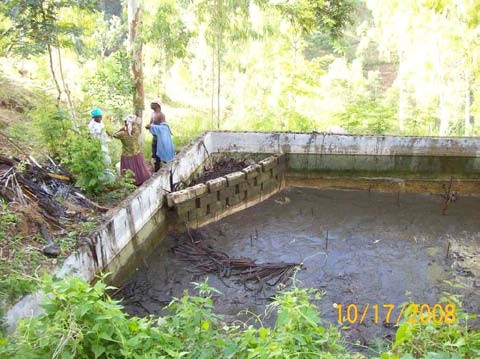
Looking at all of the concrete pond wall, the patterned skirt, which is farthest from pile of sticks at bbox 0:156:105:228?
the concrete pond wall

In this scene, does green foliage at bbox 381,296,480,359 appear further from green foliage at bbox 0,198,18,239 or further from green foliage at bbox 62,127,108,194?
green foliage at bbox 62,127,108,194

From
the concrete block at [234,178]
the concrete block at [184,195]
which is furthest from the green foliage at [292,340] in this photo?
the concrete block at [234,178]

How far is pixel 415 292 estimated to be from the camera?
6.02 metres

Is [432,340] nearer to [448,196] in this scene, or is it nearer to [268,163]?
[268,163]

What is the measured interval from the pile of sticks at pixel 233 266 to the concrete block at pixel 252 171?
6.38 ft

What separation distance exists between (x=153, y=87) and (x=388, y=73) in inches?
1240

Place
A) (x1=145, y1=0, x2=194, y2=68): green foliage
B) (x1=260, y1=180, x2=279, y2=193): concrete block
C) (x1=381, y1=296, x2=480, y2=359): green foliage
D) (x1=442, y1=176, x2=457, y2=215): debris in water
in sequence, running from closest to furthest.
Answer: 1. (x1=381, y1=296, x2=480, y2=359): green foliage
2. (x1=442, y1=176, x2=457, y2=215): debris in water
3. (x1=260, y1=180, x2=279, y2=193): concrete block
4. (x1=145, y1=0, x2=194, y2=68): green foliage

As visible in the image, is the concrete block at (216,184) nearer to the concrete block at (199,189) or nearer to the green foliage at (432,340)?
the concrete block at (199,189)

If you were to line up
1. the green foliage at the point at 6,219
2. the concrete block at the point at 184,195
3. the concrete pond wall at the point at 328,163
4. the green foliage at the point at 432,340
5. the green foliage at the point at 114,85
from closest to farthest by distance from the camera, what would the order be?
1. the green foliage at the point at 432,340
2. the green foliage at the point at 6,219
3. the concrete block at the point at 184,195
4. the concrete pond wall at the point at 328,163
5. the green foliage at the point at 114,85

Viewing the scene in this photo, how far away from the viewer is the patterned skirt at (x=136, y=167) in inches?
278

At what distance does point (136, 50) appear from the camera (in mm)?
8773

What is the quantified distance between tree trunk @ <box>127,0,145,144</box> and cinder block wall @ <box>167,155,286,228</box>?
2.74 meters

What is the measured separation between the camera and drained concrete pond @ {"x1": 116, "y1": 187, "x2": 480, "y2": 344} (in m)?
5.75

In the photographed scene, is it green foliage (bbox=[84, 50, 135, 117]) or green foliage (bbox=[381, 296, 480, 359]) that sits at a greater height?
green foliage (bbox=[84, 50, 135, 117])
